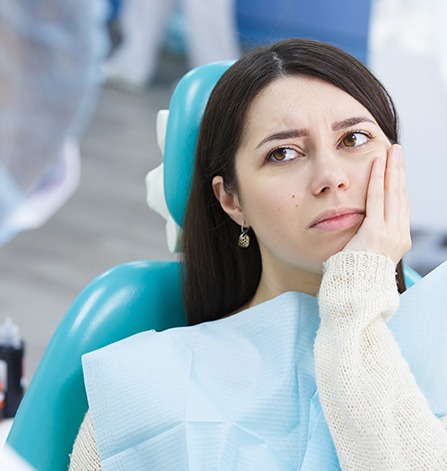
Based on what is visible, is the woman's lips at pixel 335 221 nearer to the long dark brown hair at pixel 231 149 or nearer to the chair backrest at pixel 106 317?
the long dark brown hair at pixel 231 149

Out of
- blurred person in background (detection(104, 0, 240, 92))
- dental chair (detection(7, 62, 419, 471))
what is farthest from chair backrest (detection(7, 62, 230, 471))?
blurred person in background (detection(104, 0, 240, 92))

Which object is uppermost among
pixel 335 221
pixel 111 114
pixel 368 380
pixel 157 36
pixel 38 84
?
pixel 157 36

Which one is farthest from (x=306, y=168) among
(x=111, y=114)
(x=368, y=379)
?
(x=111, y=114)

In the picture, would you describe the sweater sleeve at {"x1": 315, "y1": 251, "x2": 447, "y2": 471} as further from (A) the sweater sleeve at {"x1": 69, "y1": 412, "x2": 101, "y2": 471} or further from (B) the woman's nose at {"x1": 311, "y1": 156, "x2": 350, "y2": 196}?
(A) the sweater sleeve at {"x1": 69, "y1": 412, "x2": 101, "y2": 471}

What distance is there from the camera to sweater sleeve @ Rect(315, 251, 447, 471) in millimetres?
1107

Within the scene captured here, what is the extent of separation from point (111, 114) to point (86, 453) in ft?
9.79

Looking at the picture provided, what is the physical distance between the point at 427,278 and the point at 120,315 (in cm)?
42

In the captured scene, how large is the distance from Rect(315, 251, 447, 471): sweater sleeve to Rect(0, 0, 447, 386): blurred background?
144 centimetres

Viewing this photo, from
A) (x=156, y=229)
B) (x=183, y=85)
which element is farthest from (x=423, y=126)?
(x=183, y=85)

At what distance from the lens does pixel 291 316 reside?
1.32 m

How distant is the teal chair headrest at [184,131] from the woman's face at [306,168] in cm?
13

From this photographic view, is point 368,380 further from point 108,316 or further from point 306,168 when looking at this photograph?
→ point 108,316

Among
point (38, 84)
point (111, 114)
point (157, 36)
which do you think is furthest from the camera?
point (157, 36)

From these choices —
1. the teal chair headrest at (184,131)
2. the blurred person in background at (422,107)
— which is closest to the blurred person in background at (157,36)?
the blurred person in background at (422,107)
